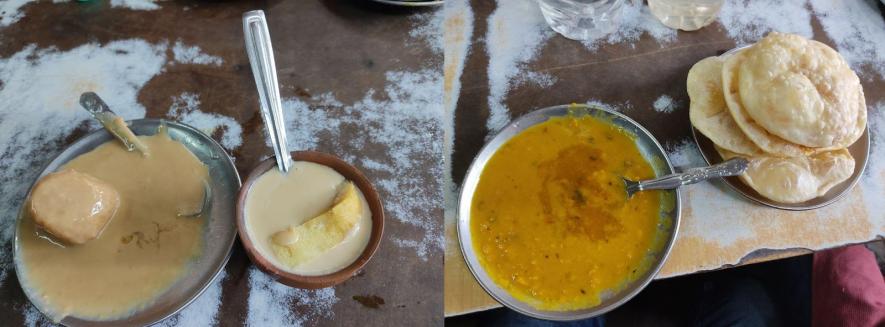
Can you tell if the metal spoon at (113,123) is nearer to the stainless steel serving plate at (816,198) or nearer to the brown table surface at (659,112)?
the brown table surface at (659,112)

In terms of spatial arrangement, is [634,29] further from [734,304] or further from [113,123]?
[113,123]

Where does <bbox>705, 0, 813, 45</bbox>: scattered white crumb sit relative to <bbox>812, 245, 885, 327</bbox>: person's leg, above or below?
above

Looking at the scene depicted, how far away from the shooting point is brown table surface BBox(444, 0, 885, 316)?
1.53 metres

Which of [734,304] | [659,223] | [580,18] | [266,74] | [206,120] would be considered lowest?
[734,304]

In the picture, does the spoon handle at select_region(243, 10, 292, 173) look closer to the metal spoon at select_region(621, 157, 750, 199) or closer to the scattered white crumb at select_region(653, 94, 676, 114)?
the metal spoon at select_region(621, 157, 750, 199)

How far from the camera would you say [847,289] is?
1.76 meters

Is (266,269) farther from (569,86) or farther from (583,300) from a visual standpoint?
(569,86)

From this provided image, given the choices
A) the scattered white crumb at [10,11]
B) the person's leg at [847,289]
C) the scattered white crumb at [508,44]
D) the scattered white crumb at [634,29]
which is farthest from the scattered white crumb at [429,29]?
the person's leg at [847,289]

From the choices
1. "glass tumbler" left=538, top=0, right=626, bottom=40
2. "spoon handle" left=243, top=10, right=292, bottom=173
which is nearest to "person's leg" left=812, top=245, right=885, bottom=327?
"glass tumbler" left=538, top=0, right=626, bottom=40

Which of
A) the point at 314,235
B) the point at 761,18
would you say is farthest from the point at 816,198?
the point at 314,235

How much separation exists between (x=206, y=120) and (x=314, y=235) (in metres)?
0.54

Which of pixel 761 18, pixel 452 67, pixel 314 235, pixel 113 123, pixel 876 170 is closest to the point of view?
pixel 314 235

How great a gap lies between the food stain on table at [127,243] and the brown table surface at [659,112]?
2.03 ft

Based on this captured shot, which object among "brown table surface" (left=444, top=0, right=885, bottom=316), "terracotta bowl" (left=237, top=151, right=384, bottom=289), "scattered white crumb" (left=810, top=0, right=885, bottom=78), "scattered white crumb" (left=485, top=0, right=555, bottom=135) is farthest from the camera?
"scattered white crumb" (left=810, top=0, right=885, bottom=78)
